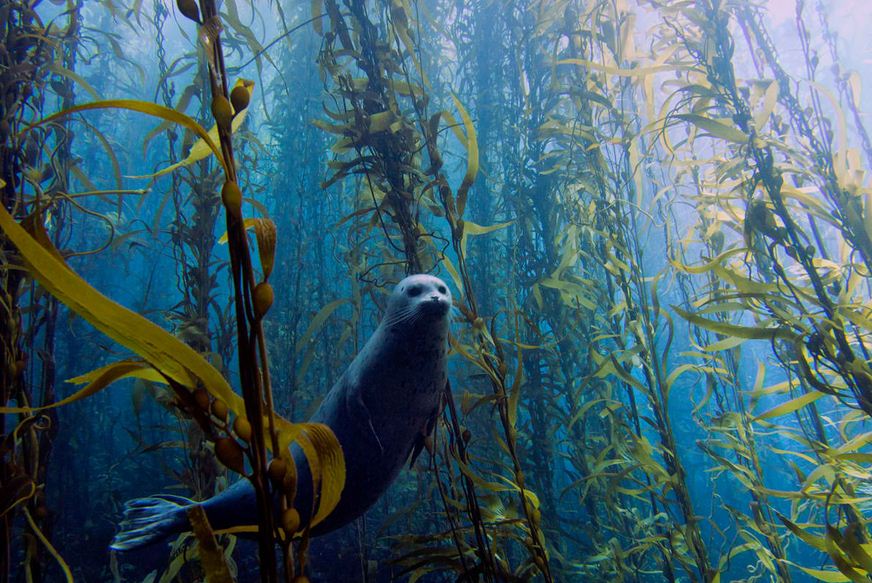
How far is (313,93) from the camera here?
25.2 feet

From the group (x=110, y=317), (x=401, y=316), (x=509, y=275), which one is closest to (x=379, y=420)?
(x=401, y=316)

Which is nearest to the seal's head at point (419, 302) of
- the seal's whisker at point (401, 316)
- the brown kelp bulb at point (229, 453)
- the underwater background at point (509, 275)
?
the seal's whisker at point (401, 316)

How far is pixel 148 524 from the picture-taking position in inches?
62.5

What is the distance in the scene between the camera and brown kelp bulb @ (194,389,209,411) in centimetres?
65

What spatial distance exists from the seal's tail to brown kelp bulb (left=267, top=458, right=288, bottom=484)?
48.6 inches

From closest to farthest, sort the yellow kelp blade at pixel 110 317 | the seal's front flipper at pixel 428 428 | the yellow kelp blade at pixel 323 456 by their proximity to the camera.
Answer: the yellow kelp blade at pixel 110 317 < the yellow kelp blade at pixel 323 456 < the seal's front flipper at pixel 428 428

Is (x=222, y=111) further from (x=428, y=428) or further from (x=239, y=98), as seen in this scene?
(x=428, y=428)

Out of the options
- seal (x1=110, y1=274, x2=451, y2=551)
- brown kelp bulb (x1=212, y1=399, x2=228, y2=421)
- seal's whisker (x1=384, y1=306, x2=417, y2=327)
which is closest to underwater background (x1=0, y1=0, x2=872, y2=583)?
brown kelp bulb (x1=212, y1=399, x2=228, y2=421)

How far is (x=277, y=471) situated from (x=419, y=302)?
94 centimetres

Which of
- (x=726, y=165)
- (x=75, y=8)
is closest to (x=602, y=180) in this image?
(x=726, y=165)

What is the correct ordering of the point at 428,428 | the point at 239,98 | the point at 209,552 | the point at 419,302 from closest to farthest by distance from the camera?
the point at 209,552
the point at 239,98
the point at 419,302
the point at 428,428

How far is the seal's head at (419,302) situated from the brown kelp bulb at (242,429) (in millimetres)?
918

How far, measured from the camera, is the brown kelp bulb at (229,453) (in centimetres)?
61

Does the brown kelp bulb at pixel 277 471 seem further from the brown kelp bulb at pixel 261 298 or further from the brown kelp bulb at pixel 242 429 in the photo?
the brown kelp bulb at pixel 261 298
